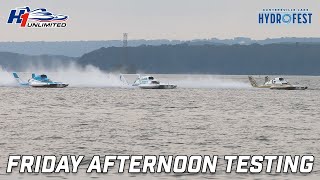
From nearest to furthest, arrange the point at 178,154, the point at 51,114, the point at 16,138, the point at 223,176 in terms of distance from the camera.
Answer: the point at 223,176 → the point at 178,154 → the point at 16,138 → the point at 51,114

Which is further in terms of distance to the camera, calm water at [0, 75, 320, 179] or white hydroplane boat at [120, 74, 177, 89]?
white hydroplane boat at [120, 74, 177, 89]

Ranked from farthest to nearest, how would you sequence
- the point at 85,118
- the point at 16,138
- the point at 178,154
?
the point at 85,118
the point at 16,138
the point at 178,154

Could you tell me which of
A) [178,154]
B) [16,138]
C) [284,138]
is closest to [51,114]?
[16,138]

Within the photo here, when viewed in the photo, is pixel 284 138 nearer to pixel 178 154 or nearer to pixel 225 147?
pixel 225 147

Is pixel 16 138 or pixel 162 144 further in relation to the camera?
pixel 16 138

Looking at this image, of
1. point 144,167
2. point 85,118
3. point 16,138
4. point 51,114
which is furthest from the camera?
point 51,114

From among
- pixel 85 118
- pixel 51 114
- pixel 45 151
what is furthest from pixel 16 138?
pixel 51 114

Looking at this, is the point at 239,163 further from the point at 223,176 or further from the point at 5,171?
the point at 5,171

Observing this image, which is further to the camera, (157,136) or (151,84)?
(151,84)

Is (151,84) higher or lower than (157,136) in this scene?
lower

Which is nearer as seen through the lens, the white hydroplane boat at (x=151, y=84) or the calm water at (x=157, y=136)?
the calm water at (x=157, y=136)

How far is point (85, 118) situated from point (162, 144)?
87.3 feet

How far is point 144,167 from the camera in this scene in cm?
3322

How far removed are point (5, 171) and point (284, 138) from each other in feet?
73.3
